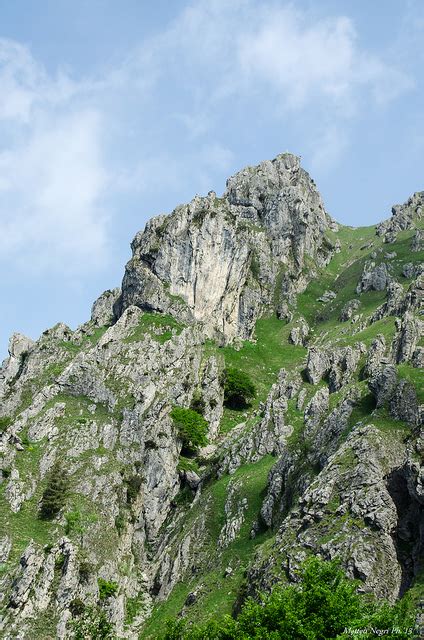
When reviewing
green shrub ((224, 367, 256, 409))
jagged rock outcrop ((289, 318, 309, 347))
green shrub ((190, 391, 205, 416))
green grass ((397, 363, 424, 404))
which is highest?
jagged rock outcrop ((289, 318, 309, 347))

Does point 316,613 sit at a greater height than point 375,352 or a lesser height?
lesser

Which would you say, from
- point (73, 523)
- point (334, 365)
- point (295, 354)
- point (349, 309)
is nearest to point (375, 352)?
point (334, 365)

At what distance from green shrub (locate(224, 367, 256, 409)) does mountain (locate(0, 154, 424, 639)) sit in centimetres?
61

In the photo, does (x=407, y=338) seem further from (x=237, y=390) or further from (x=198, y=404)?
(x=198, y=404)

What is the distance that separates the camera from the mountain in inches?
1879

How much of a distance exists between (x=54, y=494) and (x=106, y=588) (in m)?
14.2

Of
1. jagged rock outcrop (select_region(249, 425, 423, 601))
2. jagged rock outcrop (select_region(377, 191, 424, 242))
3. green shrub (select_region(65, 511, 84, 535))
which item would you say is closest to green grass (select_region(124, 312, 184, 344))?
green shrub (select_region(65, 511, 84, 535))

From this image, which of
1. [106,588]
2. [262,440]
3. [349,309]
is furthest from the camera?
[349,309]

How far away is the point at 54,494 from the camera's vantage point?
2817 inches

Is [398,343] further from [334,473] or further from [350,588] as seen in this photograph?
[350,588]

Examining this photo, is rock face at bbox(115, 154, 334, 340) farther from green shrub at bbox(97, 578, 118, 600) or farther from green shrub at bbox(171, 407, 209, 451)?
green shrub at bbox(97, 578, 118, 600)

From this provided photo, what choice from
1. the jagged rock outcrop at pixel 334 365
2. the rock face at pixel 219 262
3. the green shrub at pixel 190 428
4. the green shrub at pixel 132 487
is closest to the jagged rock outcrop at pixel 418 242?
the rock face at pixel 219 262

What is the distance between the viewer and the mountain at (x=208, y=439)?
157 ft

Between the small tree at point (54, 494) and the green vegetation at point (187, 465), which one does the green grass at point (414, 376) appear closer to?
the green vegetation at point (187, 465)
